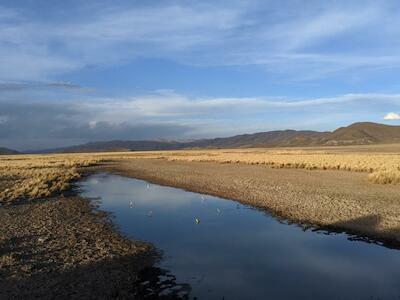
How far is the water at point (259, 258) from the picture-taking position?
354 inches

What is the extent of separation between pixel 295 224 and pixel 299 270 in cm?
557

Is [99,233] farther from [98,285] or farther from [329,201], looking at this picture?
[329,201]

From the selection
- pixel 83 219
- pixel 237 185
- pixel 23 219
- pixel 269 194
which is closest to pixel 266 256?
pixel 83 219

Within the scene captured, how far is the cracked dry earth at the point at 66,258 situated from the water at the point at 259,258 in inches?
33.5

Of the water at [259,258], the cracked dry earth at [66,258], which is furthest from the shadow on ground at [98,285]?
the water at [259,258]

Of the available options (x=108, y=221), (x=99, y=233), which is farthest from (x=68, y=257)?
(x=108, y=221)

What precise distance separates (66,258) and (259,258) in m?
4.82

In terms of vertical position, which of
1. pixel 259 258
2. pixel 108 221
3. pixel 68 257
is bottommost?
pixel 259 258

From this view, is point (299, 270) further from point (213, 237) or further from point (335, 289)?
point (213, 237)

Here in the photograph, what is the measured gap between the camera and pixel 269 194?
2333 centimetres

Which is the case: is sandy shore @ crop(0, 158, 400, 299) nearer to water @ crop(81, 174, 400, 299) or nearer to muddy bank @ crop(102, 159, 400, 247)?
muddy bank @ crop(102, 159, 400, 247)

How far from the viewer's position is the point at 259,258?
449 inches

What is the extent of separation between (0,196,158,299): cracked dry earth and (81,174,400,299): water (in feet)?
2.79

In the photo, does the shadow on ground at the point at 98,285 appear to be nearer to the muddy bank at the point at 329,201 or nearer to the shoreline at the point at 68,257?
the shoreline at the point at 68,257
